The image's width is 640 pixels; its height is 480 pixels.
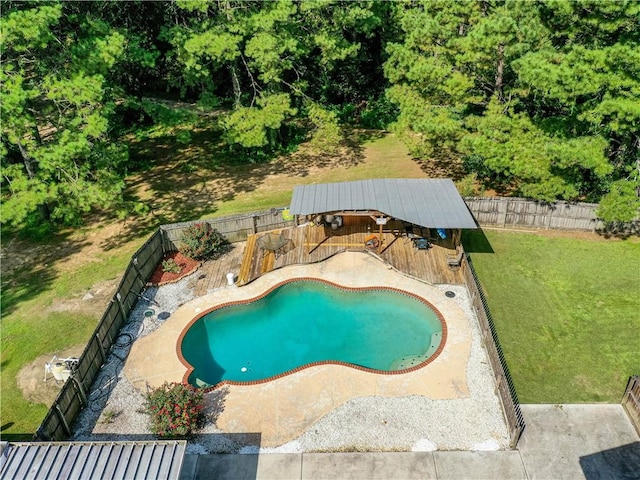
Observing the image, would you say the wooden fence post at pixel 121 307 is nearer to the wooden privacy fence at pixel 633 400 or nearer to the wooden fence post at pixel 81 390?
the wooden fence post at pixel 81 390

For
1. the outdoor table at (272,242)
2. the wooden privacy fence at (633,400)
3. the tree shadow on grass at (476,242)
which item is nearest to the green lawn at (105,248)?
the outdoor table at (272,242)

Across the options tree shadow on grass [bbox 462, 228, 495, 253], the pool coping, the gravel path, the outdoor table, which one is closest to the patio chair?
tree shadow on grass [bbox 462, 228, 495, 253]

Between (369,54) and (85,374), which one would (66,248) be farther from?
(369,54)

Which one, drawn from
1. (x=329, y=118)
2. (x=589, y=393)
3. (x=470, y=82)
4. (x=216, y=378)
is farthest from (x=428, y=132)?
(x=216, y=378)

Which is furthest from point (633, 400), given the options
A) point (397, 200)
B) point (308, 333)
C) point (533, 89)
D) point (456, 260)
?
point (533, 89)

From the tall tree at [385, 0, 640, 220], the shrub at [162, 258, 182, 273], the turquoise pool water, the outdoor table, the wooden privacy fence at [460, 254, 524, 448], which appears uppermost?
the tall tree at [385, 0, 640, 220]

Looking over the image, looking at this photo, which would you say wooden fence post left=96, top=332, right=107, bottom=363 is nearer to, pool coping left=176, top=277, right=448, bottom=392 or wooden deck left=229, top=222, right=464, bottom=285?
pool coping left=176, top=277, right=448, bottom=392
